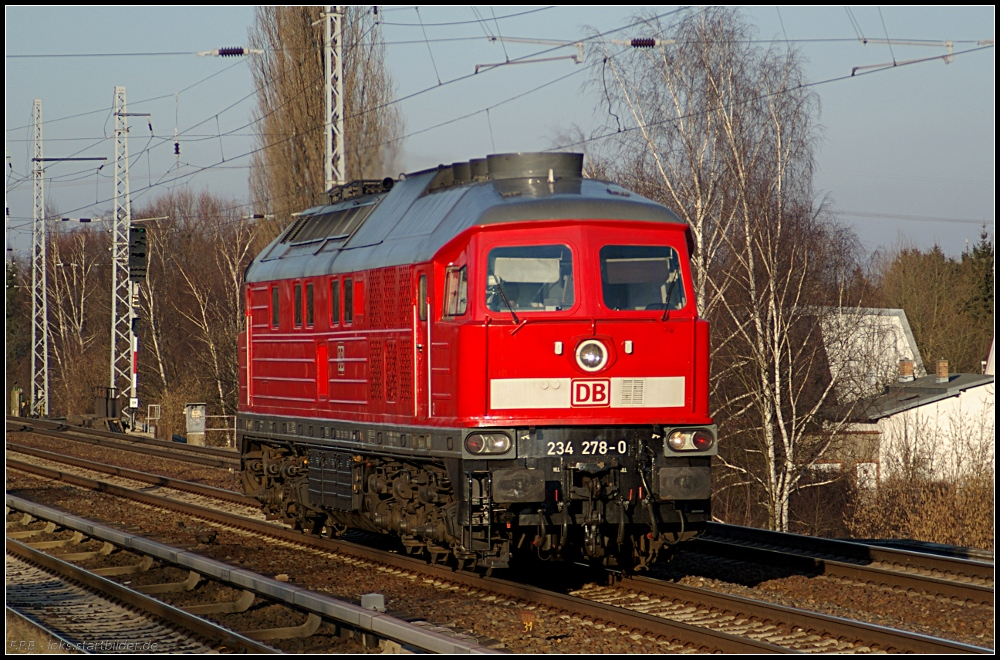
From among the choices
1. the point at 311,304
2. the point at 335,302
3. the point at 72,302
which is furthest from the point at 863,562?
the point at 72,302

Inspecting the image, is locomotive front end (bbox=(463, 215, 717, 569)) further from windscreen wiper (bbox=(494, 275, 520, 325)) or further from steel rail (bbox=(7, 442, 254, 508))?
steel rail (bbox=(7, 442, 254, 508))

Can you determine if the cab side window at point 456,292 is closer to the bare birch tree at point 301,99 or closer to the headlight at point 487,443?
the headlight at point 487,443

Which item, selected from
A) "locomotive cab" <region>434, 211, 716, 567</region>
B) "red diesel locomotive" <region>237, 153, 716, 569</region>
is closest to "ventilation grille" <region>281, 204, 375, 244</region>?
"red diesel locomotive" <region>237, 153, 716, 569</region>

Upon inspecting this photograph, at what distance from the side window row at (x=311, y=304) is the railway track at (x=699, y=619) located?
2.97 meters

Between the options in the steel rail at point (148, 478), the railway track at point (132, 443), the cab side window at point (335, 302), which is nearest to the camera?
the cab side window at point (335, 302)

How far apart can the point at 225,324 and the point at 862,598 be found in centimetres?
3822

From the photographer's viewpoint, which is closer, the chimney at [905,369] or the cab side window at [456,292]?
the cab side window at [456,292]

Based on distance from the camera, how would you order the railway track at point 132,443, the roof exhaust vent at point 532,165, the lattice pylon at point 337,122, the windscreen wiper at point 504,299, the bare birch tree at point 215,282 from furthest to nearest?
the bare birch tree at point 215,282 → the railway track at point 132,443 → the lattice pylon at point 337,122 → the roof exhaust vent at point 532,165 → the windscreen wiper at point 504,299

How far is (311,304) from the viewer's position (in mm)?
14188

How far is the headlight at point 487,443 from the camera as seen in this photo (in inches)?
404

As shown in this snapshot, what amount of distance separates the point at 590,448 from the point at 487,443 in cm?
93

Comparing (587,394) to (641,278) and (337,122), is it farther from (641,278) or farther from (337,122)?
(337,122)

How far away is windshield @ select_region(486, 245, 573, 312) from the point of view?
34.5 ft

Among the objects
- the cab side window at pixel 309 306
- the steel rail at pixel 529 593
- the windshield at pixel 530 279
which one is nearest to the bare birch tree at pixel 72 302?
the steel rail at pixel 529 593
